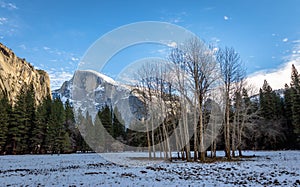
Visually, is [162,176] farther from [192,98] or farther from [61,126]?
[61,126]

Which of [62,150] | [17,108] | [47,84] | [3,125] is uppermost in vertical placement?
[47,84]

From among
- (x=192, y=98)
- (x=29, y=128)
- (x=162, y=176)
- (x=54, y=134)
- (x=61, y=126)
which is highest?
(x=192, y=98)

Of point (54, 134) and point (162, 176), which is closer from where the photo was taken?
point (162, 176)

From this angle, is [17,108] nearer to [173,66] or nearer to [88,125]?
[88,125]

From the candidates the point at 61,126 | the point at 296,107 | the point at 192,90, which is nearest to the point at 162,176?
the point at 192,90

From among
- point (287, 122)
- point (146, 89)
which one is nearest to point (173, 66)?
point (146, 89)

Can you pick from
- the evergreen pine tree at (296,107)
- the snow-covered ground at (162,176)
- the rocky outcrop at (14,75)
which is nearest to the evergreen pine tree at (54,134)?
the snow-covered ground at (162,176)

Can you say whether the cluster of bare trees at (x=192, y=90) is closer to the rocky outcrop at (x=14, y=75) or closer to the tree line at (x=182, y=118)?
the tree line at (x=182, y=118)

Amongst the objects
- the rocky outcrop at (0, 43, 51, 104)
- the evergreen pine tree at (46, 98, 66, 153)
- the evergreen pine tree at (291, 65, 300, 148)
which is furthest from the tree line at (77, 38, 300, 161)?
the rocky outcrop at (0, 43, 51, 104)
